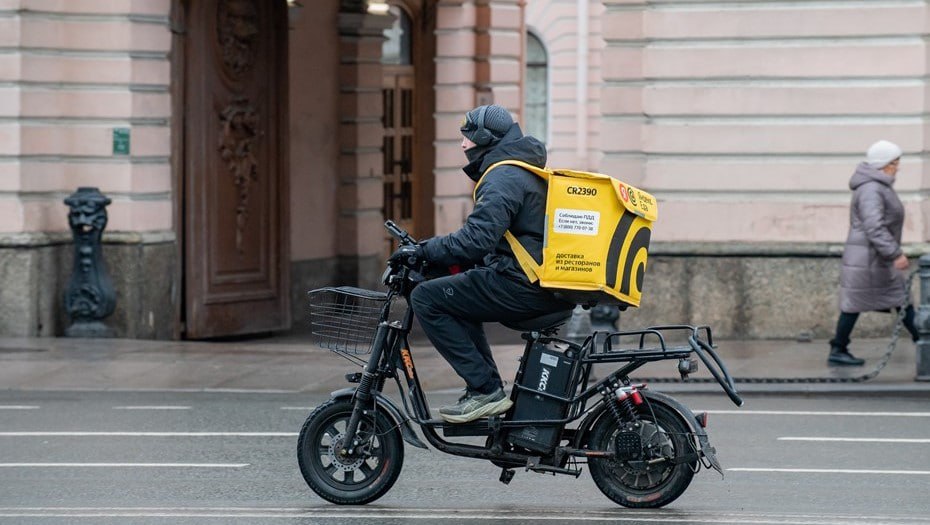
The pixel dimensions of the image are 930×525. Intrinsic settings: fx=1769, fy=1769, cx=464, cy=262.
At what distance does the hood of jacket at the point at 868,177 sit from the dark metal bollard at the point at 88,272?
714 cm

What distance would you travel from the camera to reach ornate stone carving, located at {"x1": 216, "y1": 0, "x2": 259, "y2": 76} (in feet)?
60.4

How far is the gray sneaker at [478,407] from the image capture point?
7.75 m

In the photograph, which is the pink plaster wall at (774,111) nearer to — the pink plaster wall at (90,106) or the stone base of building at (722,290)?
the stone base of building at (722,290)

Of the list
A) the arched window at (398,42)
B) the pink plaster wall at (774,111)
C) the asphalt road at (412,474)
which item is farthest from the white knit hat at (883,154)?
the arched window at (398,42)

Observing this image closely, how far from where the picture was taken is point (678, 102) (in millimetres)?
16203

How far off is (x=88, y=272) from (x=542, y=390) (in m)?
9.94

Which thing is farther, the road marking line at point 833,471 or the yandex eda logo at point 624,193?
the road marking line at point 833,471

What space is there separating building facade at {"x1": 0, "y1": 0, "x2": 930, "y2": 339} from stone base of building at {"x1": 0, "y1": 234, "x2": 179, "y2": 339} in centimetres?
2

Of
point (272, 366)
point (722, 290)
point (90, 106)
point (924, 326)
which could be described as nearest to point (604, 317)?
point (722, 290)

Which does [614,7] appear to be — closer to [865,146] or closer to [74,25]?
[865,146]

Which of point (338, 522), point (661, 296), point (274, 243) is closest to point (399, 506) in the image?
point (338, 522)

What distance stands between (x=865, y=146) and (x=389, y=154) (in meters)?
10.1

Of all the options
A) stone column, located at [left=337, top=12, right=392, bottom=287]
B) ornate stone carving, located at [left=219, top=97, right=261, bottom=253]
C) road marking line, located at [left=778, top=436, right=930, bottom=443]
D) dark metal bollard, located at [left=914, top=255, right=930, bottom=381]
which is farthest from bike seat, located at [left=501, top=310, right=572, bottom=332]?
stone column, located at [left=337, top=12, right=392, bottom=287]

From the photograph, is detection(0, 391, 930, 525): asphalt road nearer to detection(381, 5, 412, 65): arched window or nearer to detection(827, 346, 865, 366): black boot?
detection(827, 346, 865, 366): black boot
